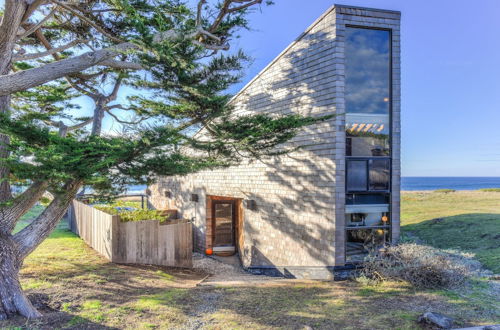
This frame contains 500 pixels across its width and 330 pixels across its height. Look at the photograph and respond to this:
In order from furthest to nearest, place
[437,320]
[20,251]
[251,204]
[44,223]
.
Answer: [251,204]
[44,223]
[20,251]
[437,320]

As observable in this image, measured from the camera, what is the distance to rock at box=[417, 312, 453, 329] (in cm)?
384

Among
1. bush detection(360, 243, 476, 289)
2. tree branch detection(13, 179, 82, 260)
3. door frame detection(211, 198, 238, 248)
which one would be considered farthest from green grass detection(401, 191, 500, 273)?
tree branch detection(13, 179, 82, 260)

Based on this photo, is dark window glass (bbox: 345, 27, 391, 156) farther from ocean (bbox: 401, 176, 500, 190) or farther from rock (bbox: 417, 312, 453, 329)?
ocean (bbox: 401, 176, 500, 190)

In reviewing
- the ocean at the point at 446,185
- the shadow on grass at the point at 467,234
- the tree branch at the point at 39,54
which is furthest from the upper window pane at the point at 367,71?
the ocean at the point at 446,185

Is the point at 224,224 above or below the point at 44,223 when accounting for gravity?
below

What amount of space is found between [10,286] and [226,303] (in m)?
3.19

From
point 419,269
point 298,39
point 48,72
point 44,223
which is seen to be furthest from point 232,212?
point 48,72

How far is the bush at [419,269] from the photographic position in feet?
18.1

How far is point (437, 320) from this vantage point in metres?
3.88

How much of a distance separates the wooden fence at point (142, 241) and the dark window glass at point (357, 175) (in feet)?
14.8

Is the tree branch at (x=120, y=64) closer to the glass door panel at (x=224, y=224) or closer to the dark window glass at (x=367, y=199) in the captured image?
the dark window glass at (x=367, y=199)

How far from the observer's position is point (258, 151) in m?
7.04

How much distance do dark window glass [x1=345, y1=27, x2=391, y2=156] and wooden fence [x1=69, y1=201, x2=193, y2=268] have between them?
16.4ft

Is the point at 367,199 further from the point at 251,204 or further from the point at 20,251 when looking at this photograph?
the point at 20,251
